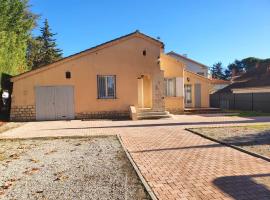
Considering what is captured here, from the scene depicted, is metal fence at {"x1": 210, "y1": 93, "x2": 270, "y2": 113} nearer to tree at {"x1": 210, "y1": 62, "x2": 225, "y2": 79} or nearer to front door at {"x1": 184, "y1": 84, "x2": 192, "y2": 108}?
front door at {"x1": 184, "y1": 84, "x2": 192, "y2": 108}

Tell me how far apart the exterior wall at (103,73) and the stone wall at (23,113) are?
21cm

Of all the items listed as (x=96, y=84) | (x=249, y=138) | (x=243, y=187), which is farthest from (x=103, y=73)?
(x=243, y=187)

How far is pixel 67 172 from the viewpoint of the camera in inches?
316

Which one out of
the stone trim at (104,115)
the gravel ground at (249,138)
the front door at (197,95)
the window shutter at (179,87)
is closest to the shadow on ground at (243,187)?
the gravel ground at (249,138)

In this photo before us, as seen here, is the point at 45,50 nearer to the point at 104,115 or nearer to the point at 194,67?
the point at 194,67

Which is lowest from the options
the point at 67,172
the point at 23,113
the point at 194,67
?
the point at 67,172

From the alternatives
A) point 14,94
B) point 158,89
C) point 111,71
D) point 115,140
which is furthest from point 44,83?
point 115,140

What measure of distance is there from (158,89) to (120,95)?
2.77m

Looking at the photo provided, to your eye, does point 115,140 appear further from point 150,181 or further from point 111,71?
point 111,71

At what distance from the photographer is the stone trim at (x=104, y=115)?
2339 cm

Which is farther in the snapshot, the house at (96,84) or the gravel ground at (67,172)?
the house at (96,84)

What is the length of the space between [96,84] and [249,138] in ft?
42.9

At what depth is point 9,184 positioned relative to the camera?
7078 mm

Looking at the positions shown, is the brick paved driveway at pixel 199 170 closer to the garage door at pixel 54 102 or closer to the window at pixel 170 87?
the garage door at pixel 54 102
